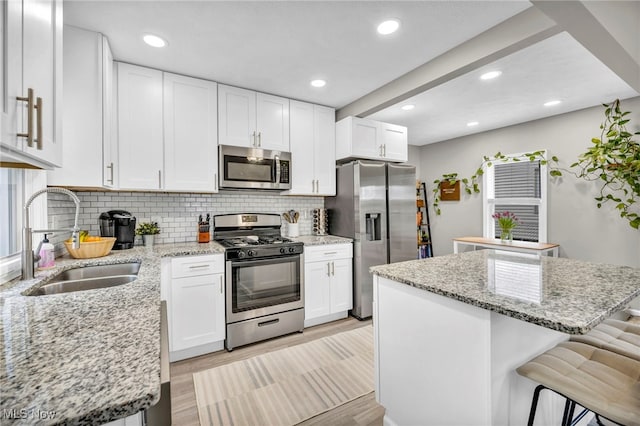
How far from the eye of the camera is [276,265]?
2764mm

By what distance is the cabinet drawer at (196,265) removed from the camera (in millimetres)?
2355

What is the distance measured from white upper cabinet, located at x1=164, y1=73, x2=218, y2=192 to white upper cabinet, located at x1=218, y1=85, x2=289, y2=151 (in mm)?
95

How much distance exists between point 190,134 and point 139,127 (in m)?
0.41

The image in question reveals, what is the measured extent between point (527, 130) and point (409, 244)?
2.38 metres

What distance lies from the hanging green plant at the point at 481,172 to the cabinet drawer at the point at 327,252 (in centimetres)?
260

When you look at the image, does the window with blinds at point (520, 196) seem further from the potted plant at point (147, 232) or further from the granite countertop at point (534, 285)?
the potted plant at point (147, 232)

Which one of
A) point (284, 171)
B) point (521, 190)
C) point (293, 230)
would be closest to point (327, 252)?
point (293, 230)

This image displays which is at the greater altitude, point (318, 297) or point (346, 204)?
point (346, 204)

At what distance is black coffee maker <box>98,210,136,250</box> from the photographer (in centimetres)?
235

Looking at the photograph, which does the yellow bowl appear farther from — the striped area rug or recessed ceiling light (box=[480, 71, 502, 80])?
recessed ceiling light (box=[480, 71, 502, 80])

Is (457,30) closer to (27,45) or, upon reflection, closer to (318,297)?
(27,45)

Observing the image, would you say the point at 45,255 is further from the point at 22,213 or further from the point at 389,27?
the point at 389,27

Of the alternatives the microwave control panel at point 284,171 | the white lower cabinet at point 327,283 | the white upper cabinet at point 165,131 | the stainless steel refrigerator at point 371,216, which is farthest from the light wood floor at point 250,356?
the microwave control panel at point 284,171

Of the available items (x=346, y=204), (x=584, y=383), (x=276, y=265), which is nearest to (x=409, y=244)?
(x=346, y=204)
